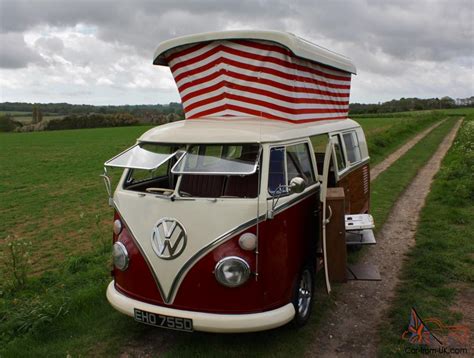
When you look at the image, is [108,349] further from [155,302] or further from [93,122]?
[93,122]

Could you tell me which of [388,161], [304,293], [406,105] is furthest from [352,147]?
[406,105]

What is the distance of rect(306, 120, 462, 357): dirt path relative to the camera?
4867 millimetres

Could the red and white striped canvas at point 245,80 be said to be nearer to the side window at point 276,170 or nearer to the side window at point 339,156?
the side window at point 339,156

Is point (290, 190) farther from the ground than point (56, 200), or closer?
farther from the ground

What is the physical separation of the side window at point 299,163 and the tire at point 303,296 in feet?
3.49

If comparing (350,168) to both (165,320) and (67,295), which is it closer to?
(165,320)

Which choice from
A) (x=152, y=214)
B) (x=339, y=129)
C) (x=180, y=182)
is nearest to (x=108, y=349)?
(x=152, y=214)

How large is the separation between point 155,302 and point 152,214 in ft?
2.93

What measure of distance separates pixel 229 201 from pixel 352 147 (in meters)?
4.11

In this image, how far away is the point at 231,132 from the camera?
4.90 meters

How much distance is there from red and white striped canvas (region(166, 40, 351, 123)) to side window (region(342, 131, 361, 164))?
3.83ft

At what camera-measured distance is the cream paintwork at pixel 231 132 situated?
15.9 ft

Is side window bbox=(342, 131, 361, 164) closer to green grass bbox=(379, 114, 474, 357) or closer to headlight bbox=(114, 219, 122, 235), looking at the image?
green grass bbox=(379, 114, 474, 357)

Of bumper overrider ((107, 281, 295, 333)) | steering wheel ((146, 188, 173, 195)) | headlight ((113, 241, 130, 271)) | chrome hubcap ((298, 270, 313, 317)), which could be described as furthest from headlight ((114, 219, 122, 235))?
chrome hubcap ((298, 270, 313, 317))
